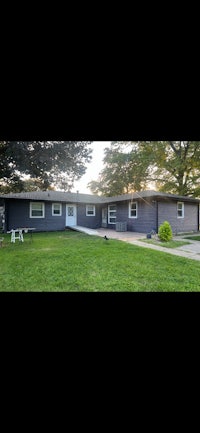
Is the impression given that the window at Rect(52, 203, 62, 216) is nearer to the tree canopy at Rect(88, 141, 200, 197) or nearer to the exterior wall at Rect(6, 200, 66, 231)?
the exterior wall at Rect(6, 200, 66, 231)

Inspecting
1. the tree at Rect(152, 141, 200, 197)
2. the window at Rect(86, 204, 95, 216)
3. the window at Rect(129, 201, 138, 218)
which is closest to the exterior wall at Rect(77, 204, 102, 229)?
→ the window at Rect(86, 204, 95, 216)

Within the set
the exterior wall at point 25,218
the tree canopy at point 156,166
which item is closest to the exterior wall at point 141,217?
the exterior wall at point 25,218

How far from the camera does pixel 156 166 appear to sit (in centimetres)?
1797

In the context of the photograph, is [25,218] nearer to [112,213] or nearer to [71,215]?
[71,215]

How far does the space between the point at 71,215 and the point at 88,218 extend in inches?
56.1

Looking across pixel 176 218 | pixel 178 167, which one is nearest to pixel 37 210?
pixel 176 218

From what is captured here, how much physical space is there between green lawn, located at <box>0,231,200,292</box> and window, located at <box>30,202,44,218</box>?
637cm

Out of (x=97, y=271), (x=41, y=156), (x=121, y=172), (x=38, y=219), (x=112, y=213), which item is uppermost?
(x=121, y=172)

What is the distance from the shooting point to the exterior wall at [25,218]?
1220 cm
